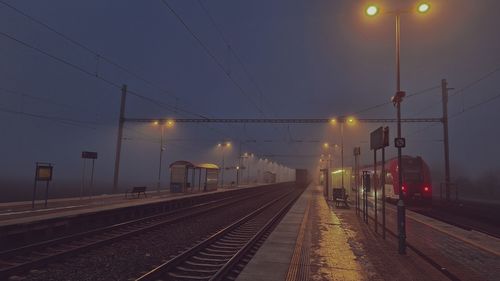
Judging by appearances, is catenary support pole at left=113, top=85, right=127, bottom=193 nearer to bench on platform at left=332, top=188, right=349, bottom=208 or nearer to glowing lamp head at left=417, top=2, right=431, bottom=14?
bench on platform at left=332, top=188, right=349, bottom=208

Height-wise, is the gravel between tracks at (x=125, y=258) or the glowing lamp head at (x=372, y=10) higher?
the glowing lamp head at (x=372, y=10)

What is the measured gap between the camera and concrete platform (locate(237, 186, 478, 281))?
7.47 m

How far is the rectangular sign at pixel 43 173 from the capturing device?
17.8 m

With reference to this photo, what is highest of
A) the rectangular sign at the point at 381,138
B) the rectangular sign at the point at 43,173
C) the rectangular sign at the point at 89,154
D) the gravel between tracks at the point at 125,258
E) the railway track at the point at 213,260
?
the rectangular sign at the point at 381,138

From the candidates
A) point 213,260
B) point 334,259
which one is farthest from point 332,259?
point 213,260

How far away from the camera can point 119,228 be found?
14.4 meters

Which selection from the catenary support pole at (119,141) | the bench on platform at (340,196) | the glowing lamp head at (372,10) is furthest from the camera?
the catenary support pole at (119,141)

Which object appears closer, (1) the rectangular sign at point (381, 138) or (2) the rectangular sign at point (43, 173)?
(1) the rectangular sign at point (381, 138)

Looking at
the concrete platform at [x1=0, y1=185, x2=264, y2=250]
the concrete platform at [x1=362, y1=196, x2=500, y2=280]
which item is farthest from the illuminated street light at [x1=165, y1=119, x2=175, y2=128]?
the concrete platform at [x1=362, y1=196, x2=500, y2=280]

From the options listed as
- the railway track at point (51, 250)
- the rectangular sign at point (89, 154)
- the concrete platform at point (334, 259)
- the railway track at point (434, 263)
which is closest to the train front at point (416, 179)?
the concrete platform at point (334, 259)

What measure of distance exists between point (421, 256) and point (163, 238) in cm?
871

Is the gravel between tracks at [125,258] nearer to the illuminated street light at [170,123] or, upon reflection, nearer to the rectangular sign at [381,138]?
the rectangular sign at [381,138]

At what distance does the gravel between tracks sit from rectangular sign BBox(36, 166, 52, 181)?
323 inches

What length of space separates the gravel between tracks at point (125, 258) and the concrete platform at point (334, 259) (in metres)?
2.89
